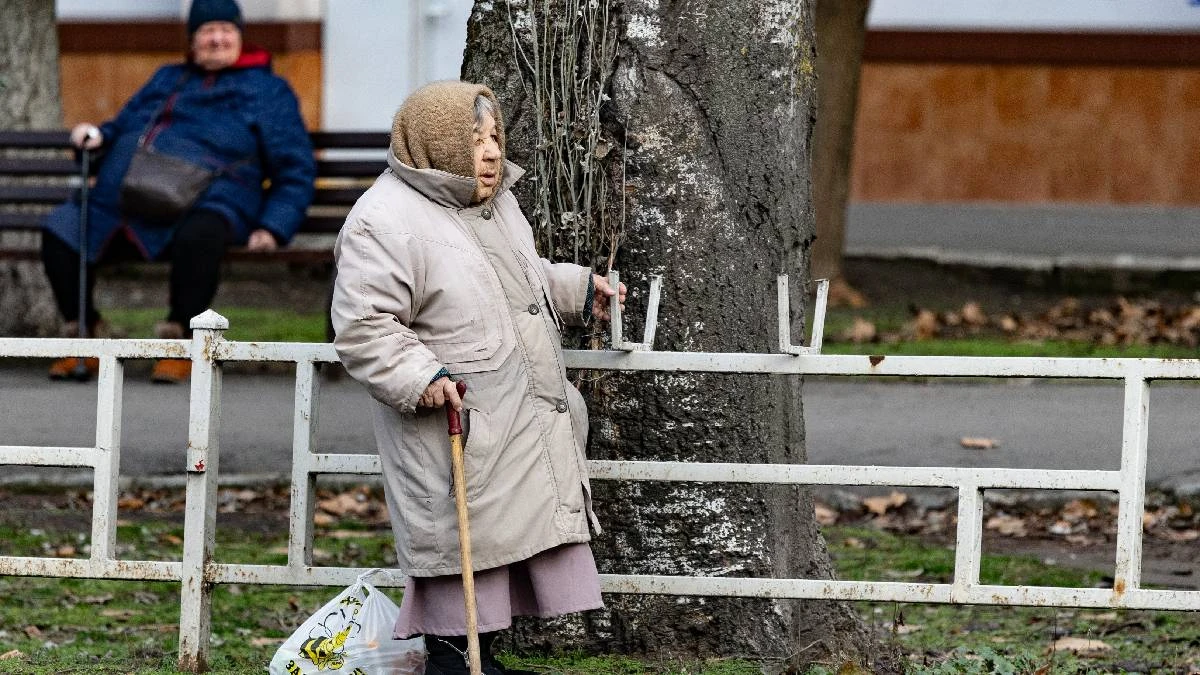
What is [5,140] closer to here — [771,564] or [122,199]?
[122,199]

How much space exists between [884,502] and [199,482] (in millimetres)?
3244

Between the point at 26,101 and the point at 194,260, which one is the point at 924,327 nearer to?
the point at 194,260

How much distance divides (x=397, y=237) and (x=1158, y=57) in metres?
10.8

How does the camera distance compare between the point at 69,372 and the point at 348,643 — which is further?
the point at 69,372

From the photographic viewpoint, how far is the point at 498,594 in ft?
12.5

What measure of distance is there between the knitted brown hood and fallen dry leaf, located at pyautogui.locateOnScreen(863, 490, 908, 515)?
340 centimetres

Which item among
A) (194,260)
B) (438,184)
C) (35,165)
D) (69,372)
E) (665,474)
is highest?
(35,165)

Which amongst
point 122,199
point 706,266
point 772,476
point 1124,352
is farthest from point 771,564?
point 1124,352

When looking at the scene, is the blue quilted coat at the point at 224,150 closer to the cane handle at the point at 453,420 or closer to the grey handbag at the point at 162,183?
the grey handbag at the point at 162,183

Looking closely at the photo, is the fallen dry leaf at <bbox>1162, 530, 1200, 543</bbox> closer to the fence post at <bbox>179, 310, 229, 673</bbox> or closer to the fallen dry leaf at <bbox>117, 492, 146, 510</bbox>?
the fence post at <bbox>179, 310, 229, 673</bbox>

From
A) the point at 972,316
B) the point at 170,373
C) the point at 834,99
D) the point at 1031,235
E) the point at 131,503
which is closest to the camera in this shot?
the point at 131,503

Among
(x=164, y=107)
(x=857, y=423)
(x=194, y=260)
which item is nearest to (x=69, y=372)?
(x=194, y=260)

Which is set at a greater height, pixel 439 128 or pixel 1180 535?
pixel 439 128

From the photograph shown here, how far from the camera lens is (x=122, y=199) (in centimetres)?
784
